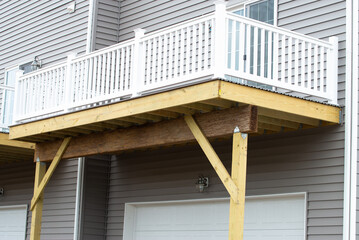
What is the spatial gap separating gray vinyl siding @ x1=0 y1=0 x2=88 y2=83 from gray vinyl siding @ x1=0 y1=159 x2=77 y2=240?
2503 millimetres

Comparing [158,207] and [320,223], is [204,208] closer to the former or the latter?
[158,207]

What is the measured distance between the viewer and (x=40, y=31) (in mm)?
14578

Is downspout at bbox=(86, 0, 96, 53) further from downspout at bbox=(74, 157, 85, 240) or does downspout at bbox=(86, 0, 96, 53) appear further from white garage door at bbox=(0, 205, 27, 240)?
white garage door at bbox=(0, 205, 27, 240)

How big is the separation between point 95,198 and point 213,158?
500cm

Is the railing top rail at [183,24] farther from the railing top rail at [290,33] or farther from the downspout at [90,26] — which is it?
the downspout at [90,26]

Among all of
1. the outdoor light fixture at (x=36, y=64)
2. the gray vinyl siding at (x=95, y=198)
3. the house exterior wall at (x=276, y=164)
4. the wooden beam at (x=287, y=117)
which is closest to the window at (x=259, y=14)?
the house exterior wall at (x=276, y=164)

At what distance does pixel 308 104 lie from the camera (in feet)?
27.6

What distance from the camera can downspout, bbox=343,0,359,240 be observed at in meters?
8.25

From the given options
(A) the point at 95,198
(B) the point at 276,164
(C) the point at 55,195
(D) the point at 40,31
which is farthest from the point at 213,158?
(D) the point at 40,31

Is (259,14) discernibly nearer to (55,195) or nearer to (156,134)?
(156,134)

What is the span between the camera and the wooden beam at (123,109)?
7.86m

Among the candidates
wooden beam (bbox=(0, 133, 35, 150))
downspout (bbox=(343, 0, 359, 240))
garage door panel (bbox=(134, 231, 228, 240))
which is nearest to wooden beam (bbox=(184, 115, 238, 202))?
downspout (bbox=(343, 0, 359, 240))

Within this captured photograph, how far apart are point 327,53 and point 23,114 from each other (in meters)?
5.58

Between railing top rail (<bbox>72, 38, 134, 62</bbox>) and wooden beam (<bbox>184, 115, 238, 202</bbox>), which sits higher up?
railing top rail (<bbox>72, 38, 134, 62</bbox>)
